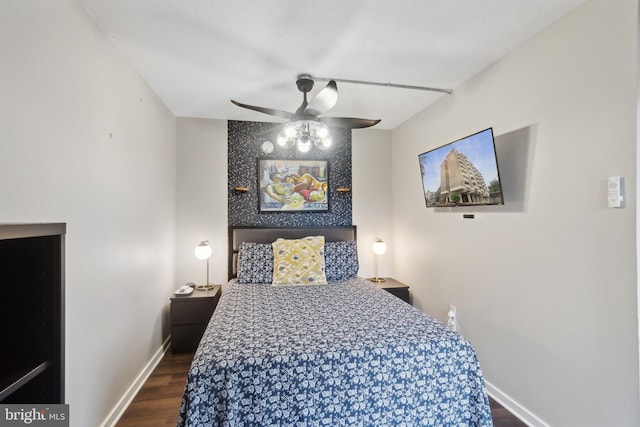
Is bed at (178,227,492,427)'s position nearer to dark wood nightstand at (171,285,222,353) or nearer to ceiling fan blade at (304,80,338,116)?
dark wood nightstand at (171,285,222,353)

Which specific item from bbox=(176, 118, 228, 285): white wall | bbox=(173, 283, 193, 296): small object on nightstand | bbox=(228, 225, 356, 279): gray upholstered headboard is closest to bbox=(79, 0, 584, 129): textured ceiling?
bbox=(176, 118, 228, 285): white wall

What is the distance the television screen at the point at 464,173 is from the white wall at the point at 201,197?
7.82 feet

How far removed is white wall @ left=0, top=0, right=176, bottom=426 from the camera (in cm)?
125

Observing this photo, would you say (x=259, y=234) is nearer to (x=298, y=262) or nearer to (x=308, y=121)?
(x=298, y=262)

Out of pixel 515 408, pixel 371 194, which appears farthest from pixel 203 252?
pixel 515 408

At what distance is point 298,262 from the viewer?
10.5 feet

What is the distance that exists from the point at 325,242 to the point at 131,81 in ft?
8.25

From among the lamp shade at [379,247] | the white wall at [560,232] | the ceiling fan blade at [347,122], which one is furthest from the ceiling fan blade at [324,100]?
the lamp shade at [379,247]

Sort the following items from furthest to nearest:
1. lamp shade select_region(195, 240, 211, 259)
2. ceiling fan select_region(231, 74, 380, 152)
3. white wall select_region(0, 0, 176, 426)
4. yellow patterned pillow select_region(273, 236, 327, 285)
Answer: lamp shade select_region(195, 240, 211, 259)
yellow patterned pillow select_region(273, 236, 327, 285)
ceiling fan select_region(231, 74, 380, 152)
white wall select_region(0, 0, 176, 426)

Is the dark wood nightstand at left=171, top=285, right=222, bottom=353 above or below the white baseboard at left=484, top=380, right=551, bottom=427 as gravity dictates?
above

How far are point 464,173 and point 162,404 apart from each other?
2959mm

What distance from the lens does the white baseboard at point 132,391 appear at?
1986 millimetres

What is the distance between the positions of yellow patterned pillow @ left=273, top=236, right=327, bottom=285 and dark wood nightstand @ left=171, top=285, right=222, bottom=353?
0.77 metres

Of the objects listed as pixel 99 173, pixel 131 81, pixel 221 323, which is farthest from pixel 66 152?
pixel 221 323
